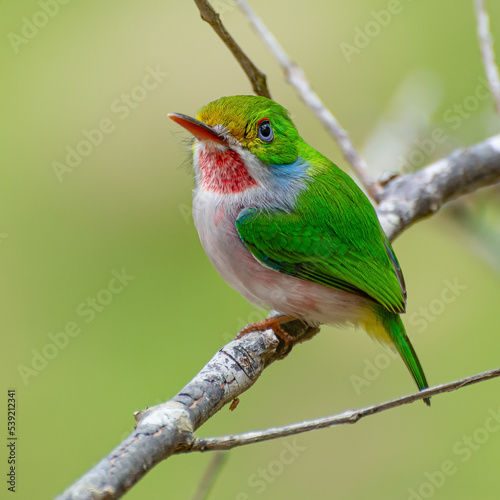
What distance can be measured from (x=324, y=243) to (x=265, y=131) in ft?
1.64

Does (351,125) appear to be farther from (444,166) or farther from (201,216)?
(201,216)

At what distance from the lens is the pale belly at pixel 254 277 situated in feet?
8.52

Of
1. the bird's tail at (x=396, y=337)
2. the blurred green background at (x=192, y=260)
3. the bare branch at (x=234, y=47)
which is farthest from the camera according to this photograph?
the blurred green background at (x=192, y=260)

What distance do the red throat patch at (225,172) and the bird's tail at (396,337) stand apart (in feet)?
2.48

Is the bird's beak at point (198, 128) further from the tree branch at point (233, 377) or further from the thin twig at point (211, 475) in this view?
the thin twig at point (211, 475)

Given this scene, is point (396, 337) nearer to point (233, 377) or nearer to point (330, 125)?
point (233, 377)

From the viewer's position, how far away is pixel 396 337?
8.81 ft

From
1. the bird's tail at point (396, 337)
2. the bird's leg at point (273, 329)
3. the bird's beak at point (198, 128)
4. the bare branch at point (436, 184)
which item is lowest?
the bird's tail at point (396, 337)

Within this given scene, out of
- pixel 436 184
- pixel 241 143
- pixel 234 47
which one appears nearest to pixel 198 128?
pixel 241 143

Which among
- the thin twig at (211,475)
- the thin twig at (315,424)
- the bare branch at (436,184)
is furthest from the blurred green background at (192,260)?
the thin twig at (211,475)

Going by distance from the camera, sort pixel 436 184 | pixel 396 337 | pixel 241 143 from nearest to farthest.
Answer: pixel 241 143 < pixel 396 337 < pixel 436 184

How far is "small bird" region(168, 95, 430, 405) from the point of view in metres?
2.56

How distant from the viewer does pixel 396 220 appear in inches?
120

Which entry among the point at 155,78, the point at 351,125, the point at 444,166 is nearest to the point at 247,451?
the point at 444,166
